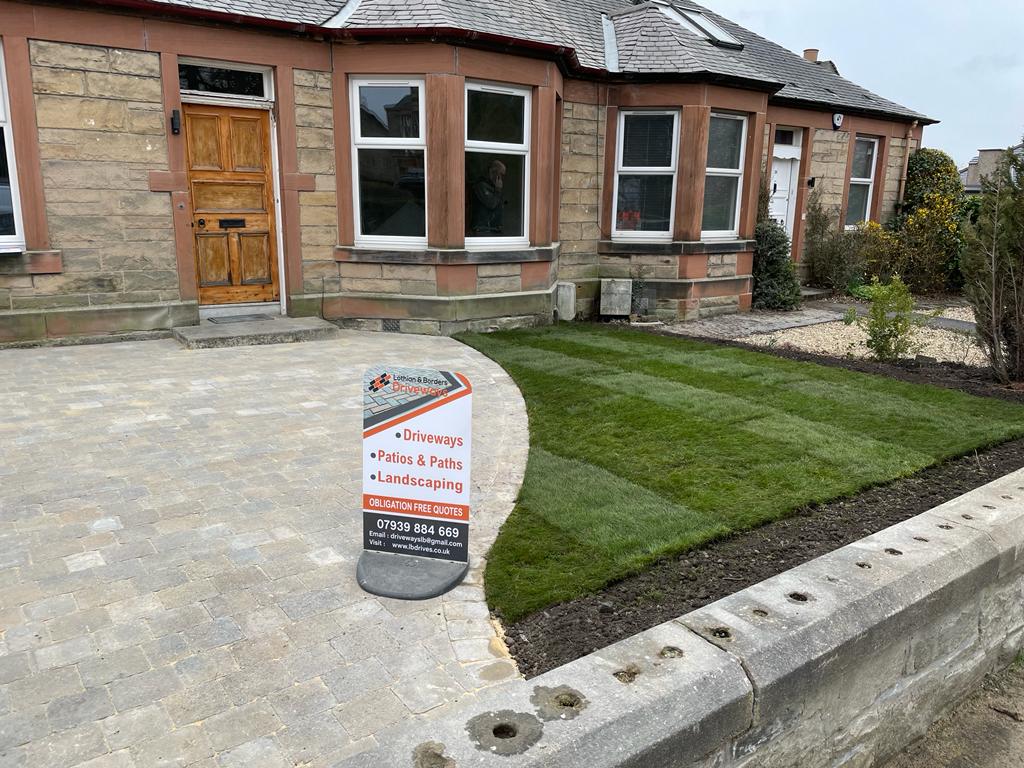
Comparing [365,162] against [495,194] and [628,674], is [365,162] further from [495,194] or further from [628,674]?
[628,674]

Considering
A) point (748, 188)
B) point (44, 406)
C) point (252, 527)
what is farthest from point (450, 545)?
point (748, 188)

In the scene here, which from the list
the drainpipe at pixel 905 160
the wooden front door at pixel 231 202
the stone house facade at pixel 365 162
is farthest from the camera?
the drainpipe at pixel 905 160

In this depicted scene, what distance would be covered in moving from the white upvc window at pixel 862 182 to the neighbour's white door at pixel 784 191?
1888 millimetres

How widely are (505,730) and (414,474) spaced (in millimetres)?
1510

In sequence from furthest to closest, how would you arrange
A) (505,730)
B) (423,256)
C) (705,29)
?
(705,29), (423,256), (505,730)

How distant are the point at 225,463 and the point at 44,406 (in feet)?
7.18

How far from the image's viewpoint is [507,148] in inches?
388

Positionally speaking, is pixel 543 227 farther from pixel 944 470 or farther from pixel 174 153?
pixel 944 470

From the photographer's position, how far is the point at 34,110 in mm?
7738

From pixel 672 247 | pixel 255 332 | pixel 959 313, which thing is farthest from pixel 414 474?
pixel 959 313

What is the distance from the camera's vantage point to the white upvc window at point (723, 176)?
37.5 ft

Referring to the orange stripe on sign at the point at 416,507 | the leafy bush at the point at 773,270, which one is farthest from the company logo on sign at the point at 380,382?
the leafy bush at the point at 773,270

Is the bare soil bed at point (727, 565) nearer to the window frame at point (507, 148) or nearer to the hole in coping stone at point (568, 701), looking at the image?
the hole in coping stone at point (568, 701)

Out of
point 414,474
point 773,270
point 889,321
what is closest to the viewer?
point 414,474
